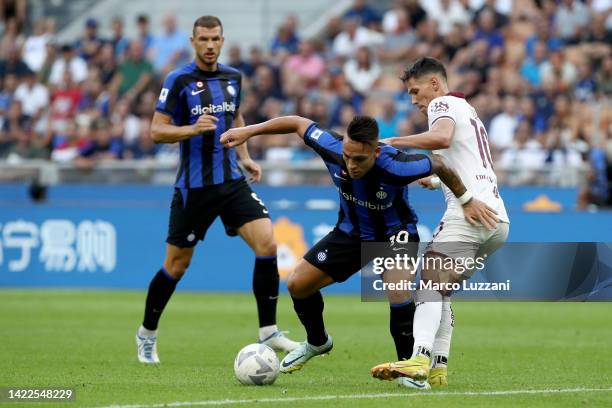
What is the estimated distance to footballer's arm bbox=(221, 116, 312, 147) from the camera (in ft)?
27.9

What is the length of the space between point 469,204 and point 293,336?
4349 millimetres

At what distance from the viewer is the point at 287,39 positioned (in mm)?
23453

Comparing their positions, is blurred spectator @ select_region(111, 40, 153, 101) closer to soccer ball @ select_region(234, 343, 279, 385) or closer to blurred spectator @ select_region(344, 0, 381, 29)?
blurred spectator @ select_region(344, 0, 381, 29)

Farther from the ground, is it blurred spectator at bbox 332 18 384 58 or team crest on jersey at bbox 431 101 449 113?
blurred spectator at bbox 332 18 384 58

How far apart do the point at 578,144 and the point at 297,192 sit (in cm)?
461

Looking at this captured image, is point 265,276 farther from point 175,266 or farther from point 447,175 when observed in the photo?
point 447,175

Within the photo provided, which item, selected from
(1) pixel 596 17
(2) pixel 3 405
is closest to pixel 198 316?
(2) pixel 3 405

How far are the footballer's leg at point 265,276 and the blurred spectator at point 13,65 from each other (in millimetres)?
15191

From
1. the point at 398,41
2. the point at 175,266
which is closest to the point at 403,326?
the point at 175,266

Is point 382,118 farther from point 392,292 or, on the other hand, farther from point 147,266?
point 392,292

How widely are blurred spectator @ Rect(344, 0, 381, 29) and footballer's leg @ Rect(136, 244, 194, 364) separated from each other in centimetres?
1390

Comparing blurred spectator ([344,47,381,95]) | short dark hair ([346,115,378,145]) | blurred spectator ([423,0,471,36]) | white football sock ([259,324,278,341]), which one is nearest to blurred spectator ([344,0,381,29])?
blurred spectator ([423,0,471,36])

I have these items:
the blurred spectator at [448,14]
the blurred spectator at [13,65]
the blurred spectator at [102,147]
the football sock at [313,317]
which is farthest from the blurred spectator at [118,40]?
the football sock at [313,317]

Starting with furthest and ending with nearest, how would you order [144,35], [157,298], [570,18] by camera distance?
[144,35] → [570,18] → [157,298]
